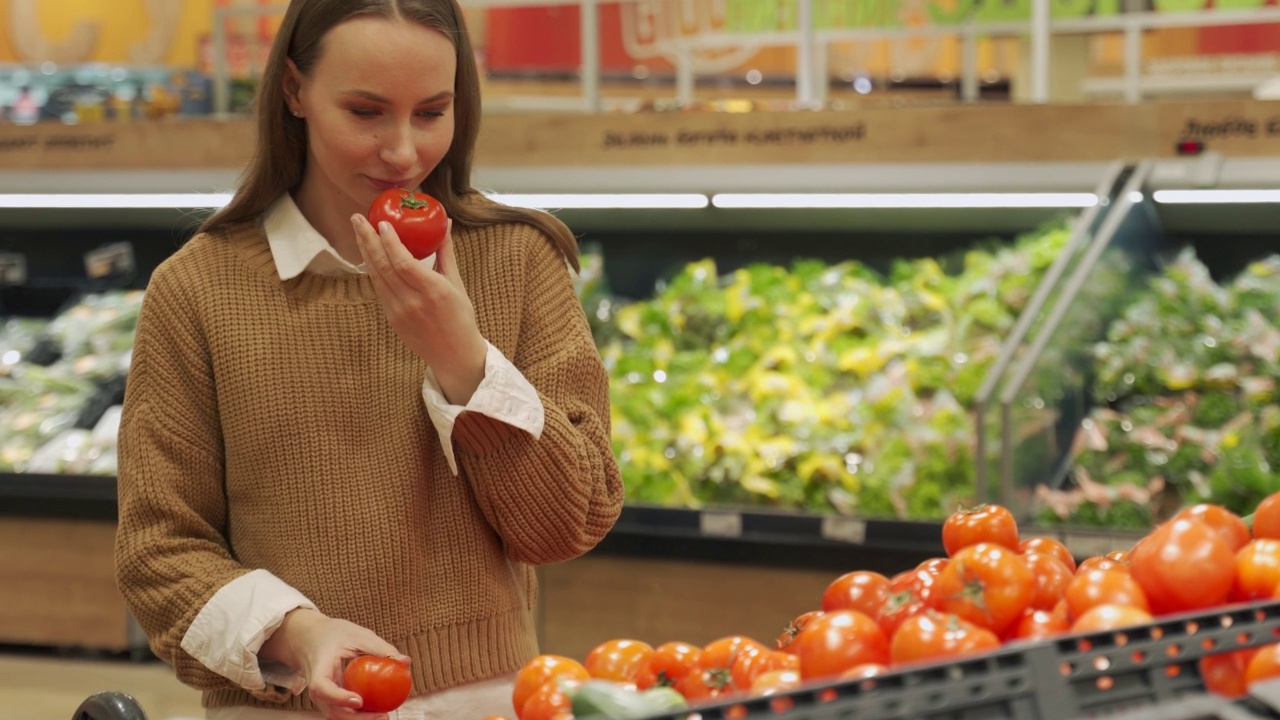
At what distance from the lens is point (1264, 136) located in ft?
12.9

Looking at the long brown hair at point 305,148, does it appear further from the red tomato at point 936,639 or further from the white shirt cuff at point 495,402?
the red tomato at point 936,639

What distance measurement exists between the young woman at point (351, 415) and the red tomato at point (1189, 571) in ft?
2.20

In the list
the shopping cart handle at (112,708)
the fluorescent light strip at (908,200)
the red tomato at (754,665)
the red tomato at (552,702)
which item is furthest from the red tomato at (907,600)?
the fluorescent light strip at (908,200)

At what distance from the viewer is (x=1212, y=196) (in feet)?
13.7

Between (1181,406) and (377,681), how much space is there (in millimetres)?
2902

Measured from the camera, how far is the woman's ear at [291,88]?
71.1 inches

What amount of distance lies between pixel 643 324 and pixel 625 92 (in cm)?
798

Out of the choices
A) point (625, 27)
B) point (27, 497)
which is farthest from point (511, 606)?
point (625, 27)

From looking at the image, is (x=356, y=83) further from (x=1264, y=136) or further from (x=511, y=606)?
(x=1264, y=136)

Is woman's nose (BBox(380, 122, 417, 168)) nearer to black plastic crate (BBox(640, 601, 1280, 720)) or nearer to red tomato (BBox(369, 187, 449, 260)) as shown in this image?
red tomato (BBox(369, 187, 449, 260))

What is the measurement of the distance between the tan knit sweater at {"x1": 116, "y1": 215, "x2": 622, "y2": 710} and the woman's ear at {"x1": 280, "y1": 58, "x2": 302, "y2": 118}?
0.20 metres

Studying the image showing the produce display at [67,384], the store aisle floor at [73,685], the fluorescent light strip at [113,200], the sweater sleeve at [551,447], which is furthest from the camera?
the fluorescent light strip at [113,200]

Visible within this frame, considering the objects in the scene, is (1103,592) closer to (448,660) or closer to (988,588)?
(988,588)

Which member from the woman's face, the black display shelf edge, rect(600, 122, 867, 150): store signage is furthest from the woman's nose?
the black display shelf edge
